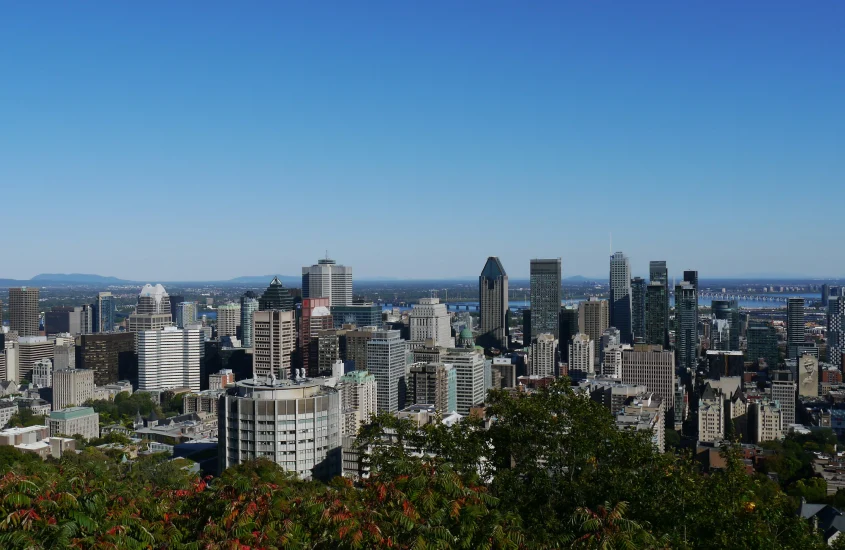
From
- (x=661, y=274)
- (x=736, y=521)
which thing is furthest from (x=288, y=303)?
(x=736, y=521)

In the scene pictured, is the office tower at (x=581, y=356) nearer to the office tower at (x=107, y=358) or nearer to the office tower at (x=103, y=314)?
the office tower at (x=107, y=358)

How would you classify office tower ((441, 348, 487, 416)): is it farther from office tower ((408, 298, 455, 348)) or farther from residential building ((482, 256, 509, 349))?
residential building ((482, 256, 509, 349))

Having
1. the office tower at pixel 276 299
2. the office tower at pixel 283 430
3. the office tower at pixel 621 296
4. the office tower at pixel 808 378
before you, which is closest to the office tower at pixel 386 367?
the office tower at pixel 276 299

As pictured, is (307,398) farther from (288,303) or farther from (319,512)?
(288,303)

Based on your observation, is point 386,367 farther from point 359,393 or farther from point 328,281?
point 328,281

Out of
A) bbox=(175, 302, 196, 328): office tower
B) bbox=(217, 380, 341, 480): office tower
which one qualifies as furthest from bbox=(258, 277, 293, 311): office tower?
bbox=(217, 380, 341, 480): office tower

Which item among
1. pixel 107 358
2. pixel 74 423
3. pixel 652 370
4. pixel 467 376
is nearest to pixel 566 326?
pixel 652 370
